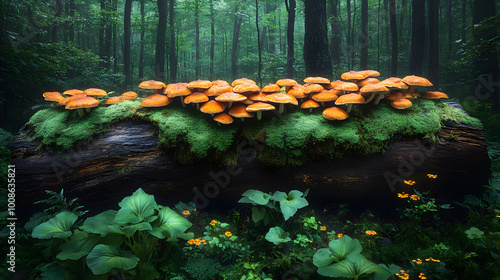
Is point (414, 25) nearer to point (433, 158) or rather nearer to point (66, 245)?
point (433, 158)

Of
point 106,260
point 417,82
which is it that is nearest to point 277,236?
point 106,260

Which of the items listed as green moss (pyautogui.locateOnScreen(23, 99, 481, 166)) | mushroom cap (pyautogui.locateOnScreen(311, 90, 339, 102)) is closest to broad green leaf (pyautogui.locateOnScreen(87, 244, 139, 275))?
green moss (pyautogui.locateOnScreen(23, 99, 481, 166))

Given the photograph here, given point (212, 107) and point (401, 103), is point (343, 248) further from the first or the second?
point (401, 103)

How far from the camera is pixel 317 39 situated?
208 inches

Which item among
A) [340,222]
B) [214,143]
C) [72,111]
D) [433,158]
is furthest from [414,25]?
[72,111]

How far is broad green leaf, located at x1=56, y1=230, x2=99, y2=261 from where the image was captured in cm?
205

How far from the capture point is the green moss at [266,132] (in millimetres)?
3135

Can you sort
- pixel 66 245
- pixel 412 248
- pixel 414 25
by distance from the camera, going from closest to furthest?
pixel 66 245
pixel 412 248
pixel 414 25

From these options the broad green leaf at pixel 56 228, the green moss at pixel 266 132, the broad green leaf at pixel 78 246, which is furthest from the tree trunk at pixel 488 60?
the broad green leaf at pixel 56 228

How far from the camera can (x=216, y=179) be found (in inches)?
128

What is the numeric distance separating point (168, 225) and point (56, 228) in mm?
1068

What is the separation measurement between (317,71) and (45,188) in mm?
5372

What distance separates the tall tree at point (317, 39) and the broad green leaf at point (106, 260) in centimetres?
504

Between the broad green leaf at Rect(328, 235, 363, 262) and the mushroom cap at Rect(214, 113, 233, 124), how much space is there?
185cm
